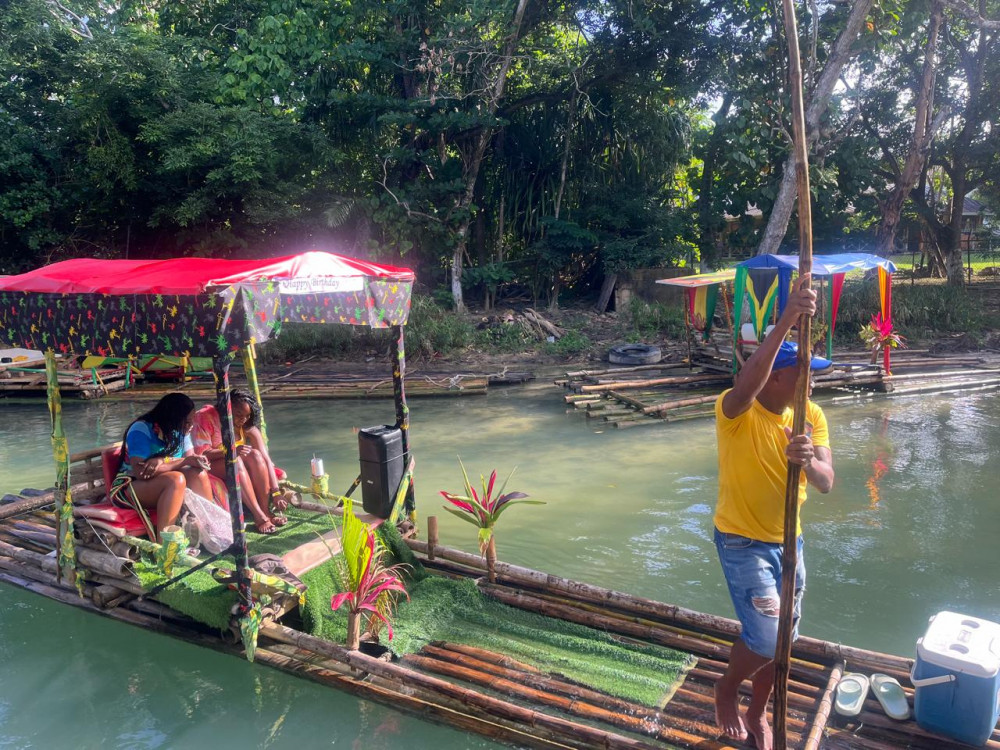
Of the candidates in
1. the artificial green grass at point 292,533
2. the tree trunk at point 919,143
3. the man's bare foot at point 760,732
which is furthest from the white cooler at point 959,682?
the tree trunk at point 919,143

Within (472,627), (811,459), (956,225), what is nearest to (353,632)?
(472,627)

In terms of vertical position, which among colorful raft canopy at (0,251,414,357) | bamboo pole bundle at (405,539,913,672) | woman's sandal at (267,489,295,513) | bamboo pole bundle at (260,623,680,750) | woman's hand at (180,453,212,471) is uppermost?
colorful raft canopy at (0,251,414,357)

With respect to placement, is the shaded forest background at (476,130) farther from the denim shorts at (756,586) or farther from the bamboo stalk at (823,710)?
the denim shorts at (756,586)

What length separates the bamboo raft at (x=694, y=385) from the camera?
1148 cm

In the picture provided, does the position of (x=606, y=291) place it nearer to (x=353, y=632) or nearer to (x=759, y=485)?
(x=353, y=632)

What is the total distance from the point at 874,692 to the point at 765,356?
7.01 feet

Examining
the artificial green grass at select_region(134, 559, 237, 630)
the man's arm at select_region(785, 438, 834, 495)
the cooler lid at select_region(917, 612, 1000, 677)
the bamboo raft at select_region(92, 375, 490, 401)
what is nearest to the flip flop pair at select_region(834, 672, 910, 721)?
the cooler lid at select_region(917, 612, 1000, 677)

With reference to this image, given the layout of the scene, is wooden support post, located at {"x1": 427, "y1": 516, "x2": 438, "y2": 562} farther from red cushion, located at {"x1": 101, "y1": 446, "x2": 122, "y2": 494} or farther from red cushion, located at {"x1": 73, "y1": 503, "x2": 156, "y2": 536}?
red cushion, located at {"x1": 101, "y1": 446, "x2": 122, "y2": 494}

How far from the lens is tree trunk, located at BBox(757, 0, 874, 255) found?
14250 millimetres

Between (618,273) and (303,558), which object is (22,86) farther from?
(303,558)

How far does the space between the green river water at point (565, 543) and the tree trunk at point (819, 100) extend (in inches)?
201

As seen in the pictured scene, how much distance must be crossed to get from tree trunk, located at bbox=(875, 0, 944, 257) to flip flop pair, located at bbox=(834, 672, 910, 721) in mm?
16853

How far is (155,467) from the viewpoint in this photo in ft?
17.4

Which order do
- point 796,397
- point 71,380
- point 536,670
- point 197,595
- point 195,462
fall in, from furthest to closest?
point 71,380
point 195,462
point 197,595
point 536,670
point 796,397
